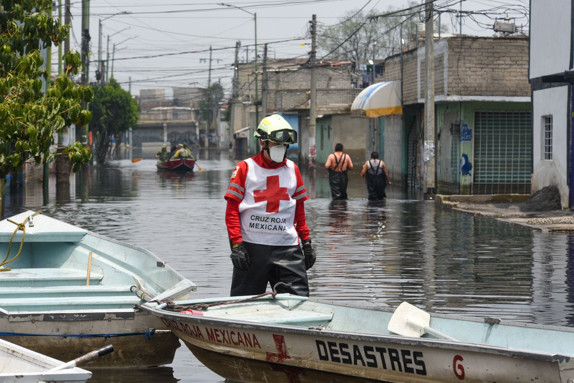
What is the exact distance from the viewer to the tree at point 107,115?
69.1 meters

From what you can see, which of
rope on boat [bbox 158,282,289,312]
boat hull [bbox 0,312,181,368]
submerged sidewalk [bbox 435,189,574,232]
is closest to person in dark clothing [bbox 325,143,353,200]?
submerged sidewalk [bbox 435,189,574,232]

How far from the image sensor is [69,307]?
28.1 ft

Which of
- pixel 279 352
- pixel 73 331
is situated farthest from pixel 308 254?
pixel 73 331

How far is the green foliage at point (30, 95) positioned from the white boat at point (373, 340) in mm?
6051

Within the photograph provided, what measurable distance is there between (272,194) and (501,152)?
80.8 feet

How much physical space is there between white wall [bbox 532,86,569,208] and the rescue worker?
1553 centimetres

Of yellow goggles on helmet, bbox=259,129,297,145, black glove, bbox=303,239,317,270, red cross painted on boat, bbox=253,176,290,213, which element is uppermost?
yellow goggles on helmet, bbox=259,129,297,145

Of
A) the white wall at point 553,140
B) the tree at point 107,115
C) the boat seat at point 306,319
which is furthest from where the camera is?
the tree at point 107,115

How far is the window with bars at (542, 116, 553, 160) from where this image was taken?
2491cm

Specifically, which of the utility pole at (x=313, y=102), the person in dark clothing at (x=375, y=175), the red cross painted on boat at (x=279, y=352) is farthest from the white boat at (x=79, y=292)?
the utility pole at (x=313, y=102)

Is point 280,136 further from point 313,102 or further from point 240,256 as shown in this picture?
point 313,102

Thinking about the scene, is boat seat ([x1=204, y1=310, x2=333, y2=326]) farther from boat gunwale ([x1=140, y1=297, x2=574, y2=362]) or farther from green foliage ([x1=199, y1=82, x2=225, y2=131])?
green foliage ([x1=199, y1=82, x2=225, y2=131])

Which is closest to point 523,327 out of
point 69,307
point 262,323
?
point 262,323

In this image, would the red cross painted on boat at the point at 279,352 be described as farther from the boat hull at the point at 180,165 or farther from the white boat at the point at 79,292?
the boat hull at the point at 180,165
